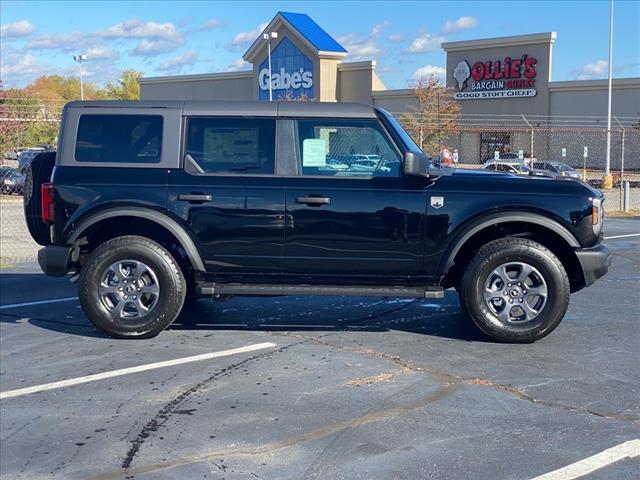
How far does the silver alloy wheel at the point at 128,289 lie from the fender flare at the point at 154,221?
40 cm

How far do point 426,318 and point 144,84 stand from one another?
6589 centimetres

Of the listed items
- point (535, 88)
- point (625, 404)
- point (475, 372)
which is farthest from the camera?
point (535, 88)

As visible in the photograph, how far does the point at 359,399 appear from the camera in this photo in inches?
205

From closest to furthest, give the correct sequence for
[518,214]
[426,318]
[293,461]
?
[293,461] < [518,214] < [426,318]

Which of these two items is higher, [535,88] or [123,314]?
[535,88]

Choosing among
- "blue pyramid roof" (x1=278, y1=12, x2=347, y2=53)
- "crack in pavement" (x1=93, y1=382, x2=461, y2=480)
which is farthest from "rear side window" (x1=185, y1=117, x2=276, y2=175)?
"blue pyramid roof" (x1=278, y1=12, x2=347, y2=53)

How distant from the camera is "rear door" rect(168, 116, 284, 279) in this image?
6.68m

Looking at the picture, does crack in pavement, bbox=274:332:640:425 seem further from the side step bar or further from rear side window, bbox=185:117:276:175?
rear side window, bbox=185:117:276:175

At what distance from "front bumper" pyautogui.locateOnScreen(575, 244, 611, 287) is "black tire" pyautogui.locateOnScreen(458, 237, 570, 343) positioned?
16 cm

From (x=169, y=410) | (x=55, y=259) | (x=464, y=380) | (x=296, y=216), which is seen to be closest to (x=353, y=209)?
(x=296, y=216)

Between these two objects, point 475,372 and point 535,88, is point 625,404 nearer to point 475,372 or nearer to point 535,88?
point 475,372

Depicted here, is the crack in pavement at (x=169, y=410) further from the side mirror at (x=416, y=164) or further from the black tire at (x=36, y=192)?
the black tire at (x=36, y=192)

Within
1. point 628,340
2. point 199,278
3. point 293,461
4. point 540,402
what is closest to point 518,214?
point 628,340

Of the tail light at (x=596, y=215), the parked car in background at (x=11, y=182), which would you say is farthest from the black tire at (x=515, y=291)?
the parked car in background at (x=11, y=182)
